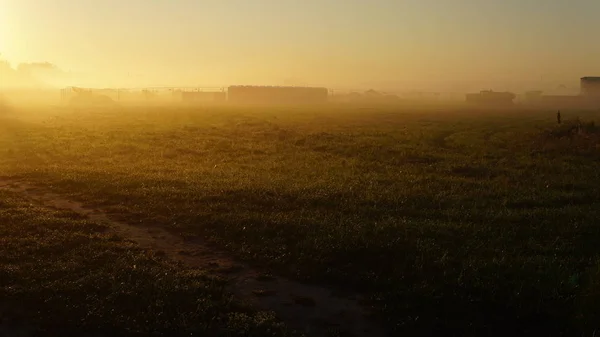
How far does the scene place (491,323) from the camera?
33.1 feet

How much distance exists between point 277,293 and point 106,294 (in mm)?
3718

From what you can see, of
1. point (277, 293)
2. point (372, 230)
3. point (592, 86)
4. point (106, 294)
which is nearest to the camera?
point (106, 294)

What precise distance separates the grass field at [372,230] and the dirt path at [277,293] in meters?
0.50

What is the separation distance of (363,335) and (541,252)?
7.32 metres

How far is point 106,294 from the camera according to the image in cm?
1095

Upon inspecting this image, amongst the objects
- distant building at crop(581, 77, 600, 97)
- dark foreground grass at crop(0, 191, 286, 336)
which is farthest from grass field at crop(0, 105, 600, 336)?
distant building at crop(581, 77, 600, 97)

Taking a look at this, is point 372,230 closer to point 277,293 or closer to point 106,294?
point 277,293

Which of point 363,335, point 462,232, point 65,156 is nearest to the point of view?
point 363,335

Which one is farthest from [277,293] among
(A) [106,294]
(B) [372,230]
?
(B) [372,230]

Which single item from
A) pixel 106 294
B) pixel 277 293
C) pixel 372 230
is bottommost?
pixel 277 293

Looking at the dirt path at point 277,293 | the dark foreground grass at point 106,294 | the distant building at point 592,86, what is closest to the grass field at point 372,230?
the dark foreground grass at point 106,294

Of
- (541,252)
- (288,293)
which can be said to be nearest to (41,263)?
(288,293)

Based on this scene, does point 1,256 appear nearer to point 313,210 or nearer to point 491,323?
point 313,210

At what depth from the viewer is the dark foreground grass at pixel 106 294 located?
9.63m
